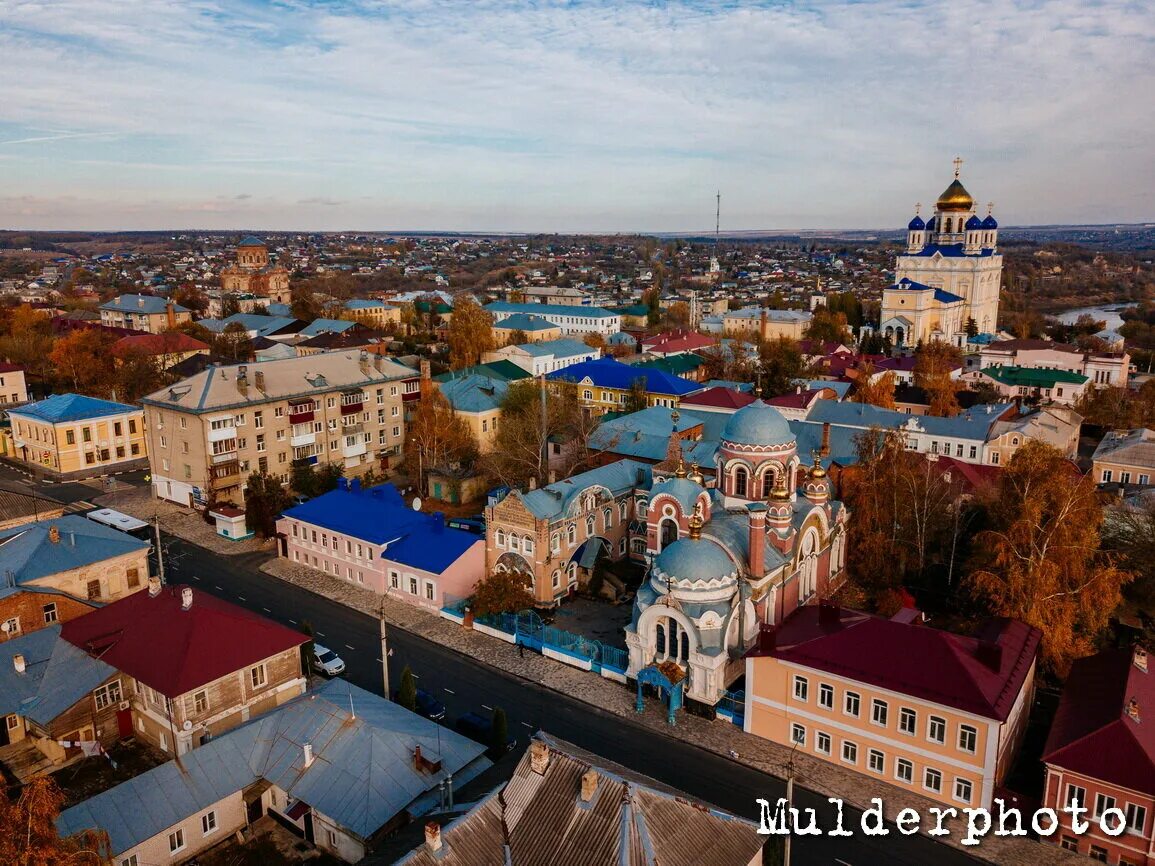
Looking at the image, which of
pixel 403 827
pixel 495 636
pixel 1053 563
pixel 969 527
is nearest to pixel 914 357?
pixel 969 527

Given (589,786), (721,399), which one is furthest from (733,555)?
(721,399)

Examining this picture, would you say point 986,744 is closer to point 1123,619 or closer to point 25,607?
point 1123,619

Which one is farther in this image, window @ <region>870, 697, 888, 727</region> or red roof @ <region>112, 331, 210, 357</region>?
red roof @ <region>112, 331, 210, 357</region>

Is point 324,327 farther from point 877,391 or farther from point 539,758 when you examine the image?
point 539,758

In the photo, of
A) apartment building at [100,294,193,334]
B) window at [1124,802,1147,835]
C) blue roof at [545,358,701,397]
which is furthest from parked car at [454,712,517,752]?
apartment building at [100,294,193,334]

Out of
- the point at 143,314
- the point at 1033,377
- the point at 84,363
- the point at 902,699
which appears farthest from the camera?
the point at 143,314

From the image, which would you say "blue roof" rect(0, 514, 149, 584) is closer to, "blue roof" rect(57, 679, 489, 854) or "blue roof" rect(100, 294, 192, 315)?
"blue roof" rect(57, 679, 489, 854)
